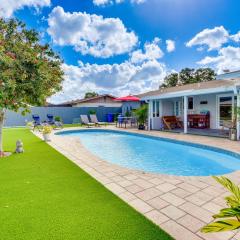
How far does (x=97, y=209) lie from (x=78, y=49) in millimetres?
17843

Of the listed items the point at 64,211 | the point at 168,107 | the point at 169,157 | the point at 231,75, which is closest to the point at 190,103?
the point at 168,107

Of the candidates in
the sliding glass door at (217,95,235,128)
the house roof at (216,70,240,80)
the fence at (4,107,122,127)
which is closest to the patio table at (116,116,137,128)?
the fence at (4,107,122,127)

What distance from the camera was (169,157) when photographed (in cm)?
874

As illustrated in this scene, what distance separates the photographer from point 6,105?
611 centimetres

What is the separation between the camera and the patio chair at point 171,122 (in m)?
14.7

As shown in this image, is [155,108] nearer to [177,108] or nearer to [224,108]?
[177,108]

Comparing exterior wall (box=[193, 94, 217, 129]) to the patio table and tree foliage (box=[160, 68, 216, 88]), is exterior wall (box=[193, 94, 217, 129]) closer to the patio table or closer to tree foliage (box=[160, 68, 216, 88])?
the patio table

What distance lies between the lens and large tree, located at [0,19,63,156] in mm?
5832

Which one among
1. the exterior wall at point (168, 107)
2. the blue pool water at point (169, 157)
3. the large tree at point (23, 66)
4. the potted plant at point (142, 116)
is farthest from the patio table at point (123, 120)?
the large tree at point (23, 66)

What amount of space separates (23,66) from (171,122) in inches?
451

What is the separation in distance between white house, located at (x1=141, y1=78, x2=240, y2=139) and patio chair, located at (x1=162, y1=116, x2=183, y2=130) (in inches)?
18.2

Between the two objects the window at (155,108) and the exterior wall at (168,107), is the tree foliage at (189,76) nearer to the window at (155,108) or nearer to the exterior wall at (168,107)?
the exterior wall at (168,107)

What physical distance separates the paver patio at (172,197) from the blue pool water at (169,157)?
6.22 ft

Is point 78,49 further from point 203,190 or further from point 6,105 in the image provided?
point 203,190
